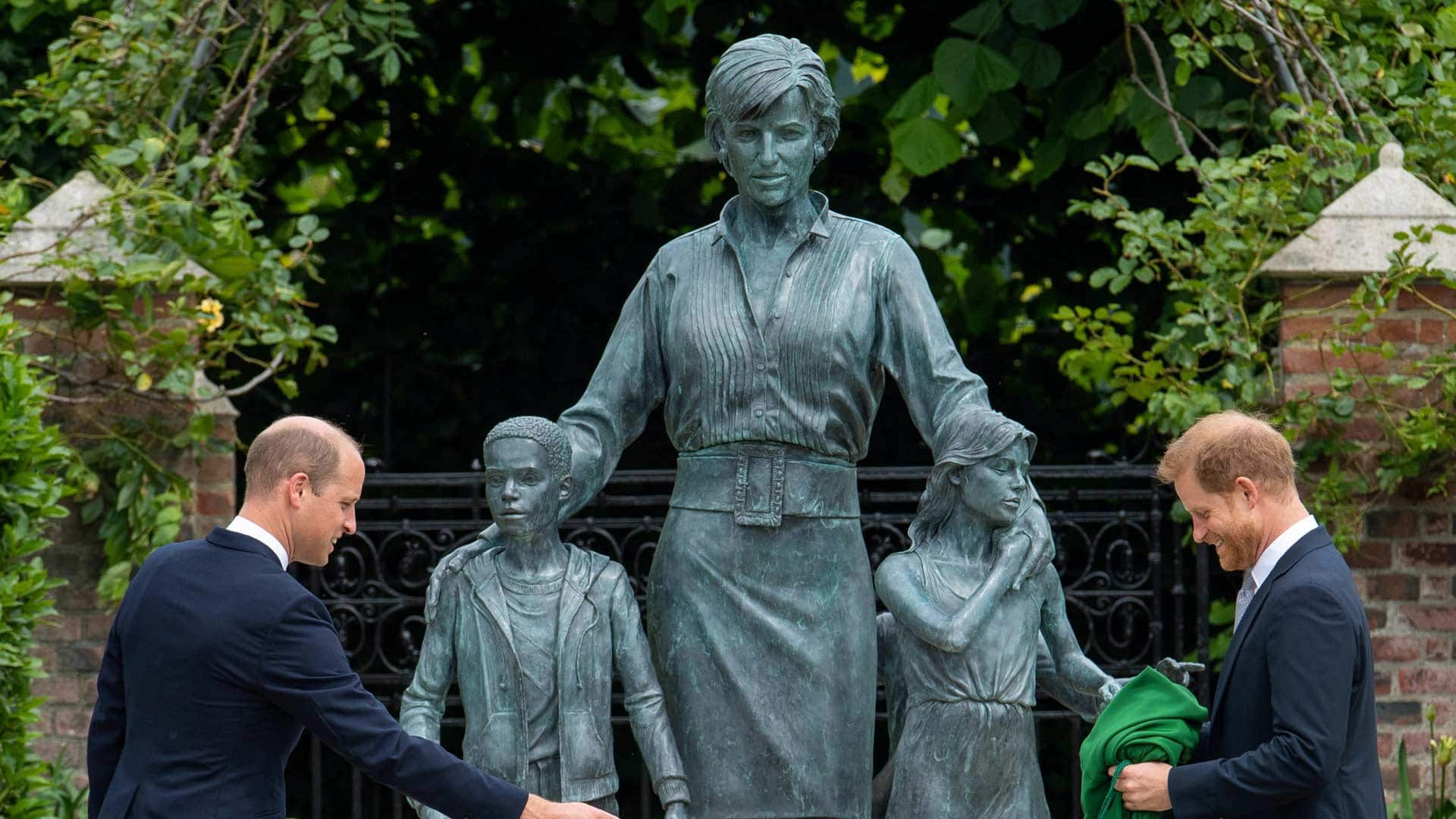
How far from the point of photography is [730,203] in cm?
382

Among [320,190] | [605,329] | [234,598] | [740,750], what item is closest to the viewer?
[234,598]

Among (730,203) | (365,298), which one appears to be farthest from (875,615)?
(365,298)

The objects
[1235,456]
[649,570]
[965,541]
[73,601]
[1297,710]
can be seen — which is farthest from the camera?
[73,601]

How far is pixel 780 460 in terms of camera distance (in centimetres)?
364

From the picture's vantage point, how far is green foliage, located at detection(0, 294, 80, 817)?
4.82 m

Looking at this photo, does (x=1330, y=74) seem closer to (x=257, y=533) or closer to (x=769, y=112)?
(x=769, y=112)

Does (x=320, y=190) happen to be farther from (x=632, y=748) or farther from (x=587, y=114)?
(x=632, y=748)

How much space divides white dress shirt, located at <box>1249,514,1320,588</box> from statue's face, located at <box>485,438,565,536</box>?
1.30m

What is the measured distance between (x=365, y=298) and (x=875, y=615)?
4.36 metres

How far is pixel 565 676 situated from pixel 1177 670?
1.13 meters

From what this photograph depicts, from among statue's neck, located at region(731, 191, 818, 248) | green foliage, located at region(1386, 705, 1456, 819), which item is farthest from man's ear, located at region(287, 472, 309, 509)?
green foliage, located at region(1386, 705, 1456, 819)

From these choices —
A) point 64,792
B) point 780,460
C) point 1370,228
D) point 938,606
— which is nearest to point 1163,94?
point 1370,228

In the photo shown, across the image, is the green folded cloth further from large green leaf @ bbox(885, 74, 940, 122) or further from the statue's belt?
large green leaf @ bbox(885, 74, 940, 122)

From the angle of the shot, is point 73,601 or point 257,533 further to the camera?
point 73,601
